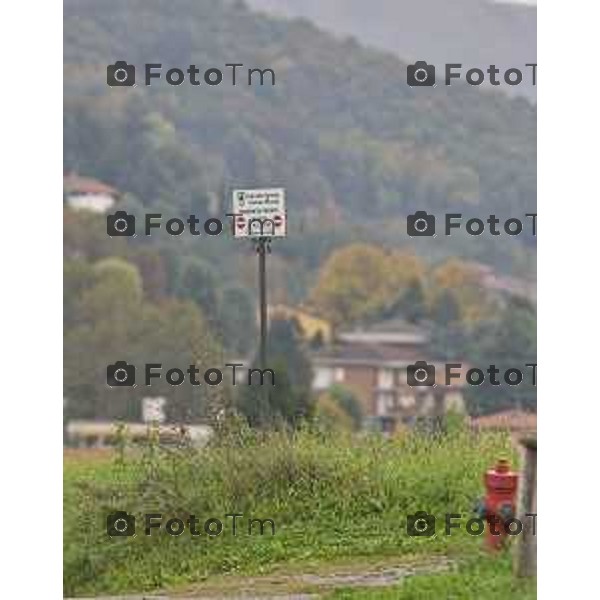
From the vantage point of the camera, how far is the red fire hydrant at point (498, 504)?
19.1ft

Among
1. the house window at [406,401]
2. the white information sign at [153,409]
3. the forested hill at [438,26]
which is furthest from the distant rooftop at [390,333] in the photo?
the forested hill at [438,26]

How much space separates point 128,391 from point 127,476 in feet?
0.72

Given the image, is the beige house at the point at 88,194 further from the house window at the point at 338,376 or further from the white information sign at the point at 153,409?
the house window at the point at 338,376

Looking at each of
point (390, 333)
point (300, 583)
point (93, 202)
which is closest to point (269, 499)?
point (300, 583)

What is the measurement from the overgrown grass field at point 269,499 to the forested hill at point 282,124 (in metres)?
0.61

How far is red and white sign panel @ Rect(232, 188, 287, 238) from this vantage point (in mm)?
5734

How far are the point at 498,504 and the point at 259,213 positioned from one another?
3.14ft

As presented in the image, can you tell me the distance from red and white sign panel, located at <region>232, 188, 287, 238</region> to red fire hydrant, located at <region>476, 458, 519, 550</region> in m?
0.83

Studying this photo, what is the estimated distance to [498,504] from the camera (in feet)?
19.1

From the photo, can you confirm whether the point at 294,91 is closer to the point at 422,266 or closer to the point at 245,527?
the point at 422,266

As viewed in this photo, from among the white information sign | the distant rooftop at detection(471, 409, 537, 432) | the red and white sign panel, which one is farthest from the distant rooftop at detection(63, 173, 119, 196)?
the distant rooftop at detection(471, 409, 537, 432)

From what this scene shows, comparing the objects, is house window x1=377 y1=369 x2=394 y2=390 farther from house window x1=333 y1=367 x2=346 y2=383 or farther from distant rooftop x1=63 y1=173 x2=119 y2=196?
distant rooftop x1=63 y1=173 x2=119 y2=196

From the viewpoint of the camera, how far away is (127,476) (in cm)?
575
